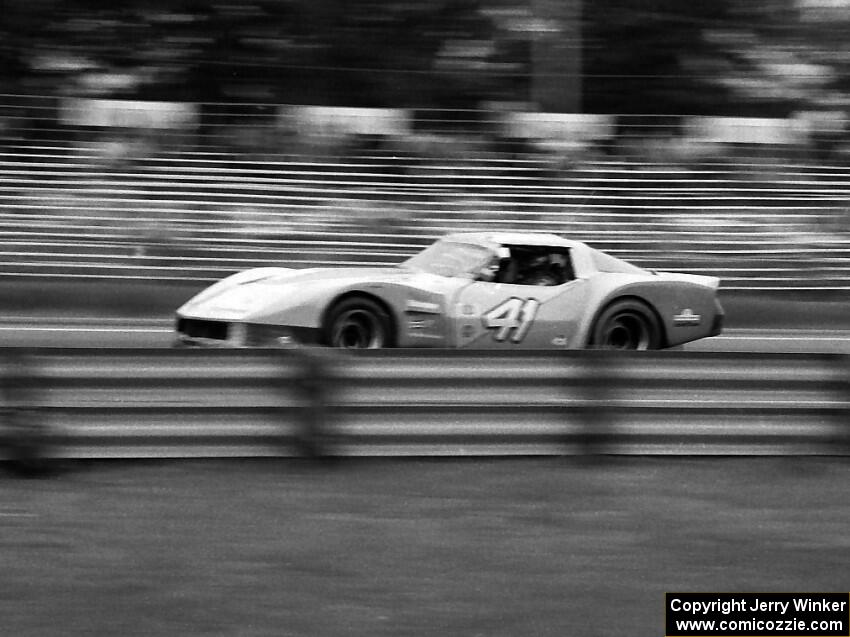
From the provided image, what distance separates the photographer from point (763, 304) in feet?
41.6

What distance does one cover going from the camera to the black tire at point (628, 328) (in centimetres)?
898

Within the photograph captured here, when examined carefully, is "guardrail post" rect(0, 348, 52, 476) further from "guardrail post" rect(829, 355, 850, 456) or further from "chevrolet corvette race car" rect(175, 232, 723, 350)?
"guardrail post" rect(829, 355, 850, 456)

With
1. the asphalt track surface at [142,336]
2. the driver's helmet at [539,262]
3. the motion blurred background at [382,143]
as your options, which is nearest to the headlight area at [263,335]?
the driver's helmet at [539,262]

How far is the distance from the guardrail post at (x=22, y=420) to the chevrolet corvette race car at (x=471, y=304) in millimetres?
2477

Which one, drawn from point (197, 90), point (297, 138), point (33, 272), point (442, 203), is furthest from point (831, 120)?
point (33, 272)

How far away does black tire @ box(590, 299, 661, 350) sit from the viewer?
354 inches

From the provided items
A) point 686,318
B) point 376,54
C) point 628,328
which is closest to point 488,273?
point 628,328

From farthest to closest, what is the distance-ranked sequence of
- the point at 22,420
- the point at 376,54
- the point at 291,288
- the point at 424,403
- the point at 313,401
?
the point at 376,54 < the point at 291,288 < the point at 424,403 < the point at 313,401 < the point at 22,420

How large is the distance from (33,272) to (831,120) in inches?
371

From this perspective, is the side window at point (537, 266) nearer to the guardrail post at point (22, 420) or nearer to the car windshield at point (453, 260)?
the car windshield at point (453, 260)

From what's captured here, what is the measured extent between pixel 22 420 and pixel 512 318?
12.7 feet

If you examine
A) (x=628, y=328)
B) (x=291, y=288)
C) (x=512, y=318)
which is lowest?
(x=628, y=328)

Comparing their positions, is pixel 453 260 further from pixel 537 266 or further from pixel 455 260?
pixel 537 266

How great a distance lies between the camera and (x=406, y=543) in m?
4.61
